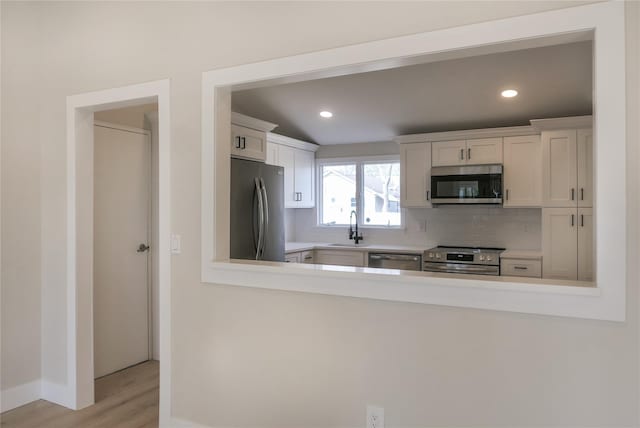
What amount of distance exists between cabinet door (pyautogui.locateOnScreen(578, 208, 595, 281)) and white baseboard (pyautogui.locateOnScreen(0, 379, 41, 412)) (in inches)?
179

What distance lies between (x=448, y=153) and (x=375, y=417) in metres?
3.40

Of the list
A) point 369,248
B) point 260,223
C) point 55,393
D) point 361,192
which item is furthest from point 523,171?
point 55,393

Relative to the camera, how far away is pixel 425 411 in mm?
2037

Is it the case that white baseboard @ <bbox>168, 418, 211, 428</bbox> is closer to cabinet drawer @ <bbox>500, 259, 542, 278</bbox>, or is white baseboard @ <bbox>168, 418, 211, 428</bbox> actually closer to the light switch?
the light switch

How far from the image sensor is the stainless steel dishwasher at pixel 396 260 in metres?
4.87

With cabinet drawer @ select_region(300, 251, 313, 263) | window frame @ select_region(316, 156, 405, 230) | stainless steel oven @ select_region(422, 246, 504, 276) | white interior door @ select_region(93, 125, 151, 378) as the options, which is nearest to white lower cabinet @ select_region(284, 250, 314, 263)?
A: cabinet drawer @ select_region(300, 251, 313, 263)

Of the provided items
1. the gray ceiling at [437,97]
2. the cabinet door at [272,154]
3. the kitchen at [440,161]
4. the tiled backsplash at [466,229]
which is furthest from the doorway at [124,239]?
the tiled backsplash at [466,229]

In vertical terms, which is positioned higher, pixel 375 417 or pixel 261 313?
pixel 261 313

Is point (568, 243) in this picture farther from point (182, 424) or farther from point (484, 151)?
point (182, 424)

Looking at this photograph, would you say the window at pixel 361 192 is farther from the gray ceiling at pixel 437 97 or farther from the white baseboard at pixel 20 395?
the white baseboard at pixel 20 395

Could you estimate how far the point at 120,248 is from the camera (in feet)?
12.4

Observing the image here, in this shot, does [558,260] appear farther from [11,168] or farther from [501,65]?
[11,168]

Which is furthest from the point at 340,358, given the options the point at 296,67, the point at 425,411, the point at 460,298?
the point at 296,67

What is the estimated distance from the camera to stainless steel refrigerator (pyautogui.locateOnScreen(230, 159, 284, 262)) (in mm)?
3520
